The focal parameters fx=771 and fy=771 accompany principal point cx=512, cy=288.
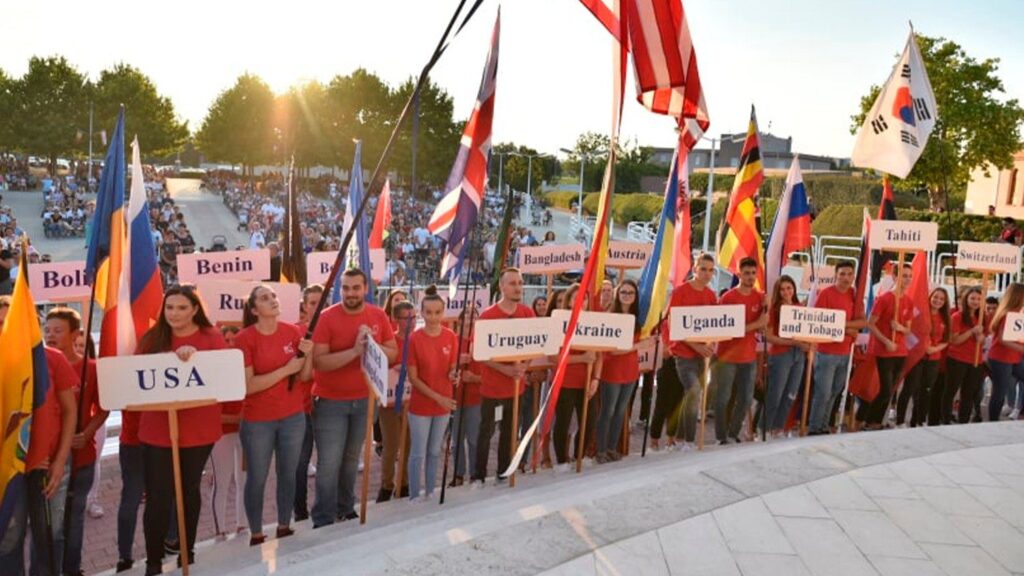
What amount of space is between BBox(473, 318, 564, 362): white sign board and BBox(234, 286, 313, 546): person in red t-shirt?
1210 mm

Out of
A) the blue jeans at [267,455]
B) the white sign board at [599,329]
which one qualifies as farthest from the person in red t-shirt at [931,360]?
the blue jeans at [267,455]

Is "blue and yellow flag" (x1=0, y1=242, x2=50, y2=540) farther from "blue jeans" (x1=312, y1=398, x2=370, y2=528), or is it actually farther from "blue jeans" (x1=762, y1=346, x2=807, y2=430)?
"blue jeans" (x1=762, y1=346, x2=807, y2=430)

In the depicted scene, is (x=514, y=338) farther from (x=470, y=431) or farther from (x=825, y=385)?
(x=825, y=385)

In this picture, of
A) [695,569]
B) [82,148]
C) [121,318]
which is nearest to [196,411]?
[121,318]

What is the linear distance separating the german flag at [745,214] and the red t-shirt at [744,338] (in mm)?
1494

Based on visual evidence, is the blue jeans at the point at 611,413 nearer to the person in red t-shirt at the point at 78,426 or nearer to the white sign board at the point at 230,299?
the white sign board at the point at 230,299

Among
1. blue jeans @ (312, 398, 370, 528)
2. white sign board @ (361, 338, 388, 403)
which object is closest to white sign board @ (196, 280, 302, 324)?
blue jeans @ (312, 398, 370, 528)

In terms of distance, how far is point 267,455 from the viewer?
494cm

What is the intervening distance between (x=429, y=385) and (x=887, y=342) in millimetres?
4844

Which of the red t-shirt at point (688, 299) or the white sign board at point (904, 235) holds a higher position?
the white sign board at point (904, 235)

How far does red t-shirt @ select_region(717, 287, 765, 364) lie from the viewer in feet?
23.5

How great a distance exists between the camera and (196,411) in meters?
4.57

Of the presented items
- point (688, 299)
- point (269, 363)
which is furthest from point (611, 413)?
point (269, 363)

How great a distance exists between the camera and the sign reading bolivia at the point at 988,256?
342 inches
